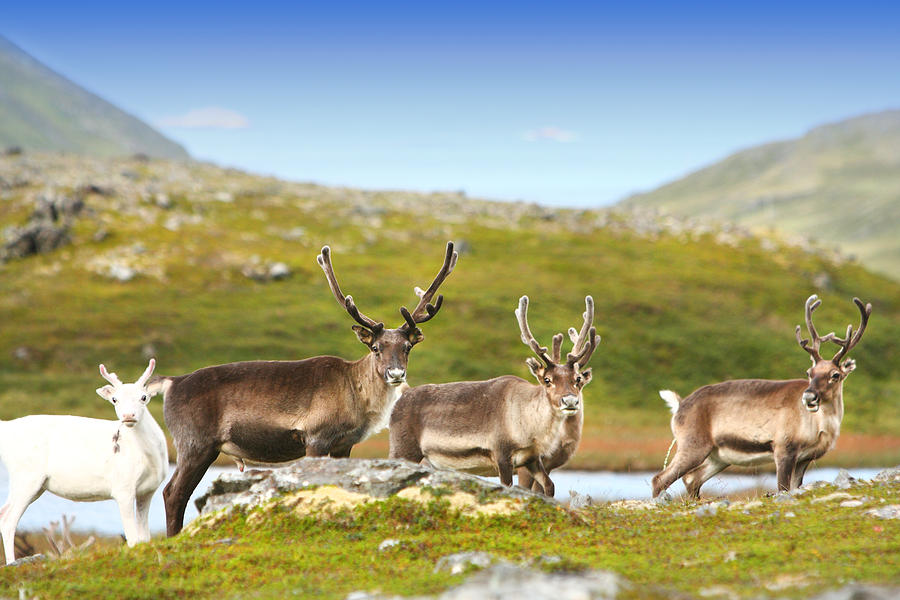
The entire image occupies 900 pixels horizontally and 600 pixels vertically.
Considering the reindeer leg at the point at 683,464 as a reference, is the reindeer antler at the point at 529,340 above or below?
above

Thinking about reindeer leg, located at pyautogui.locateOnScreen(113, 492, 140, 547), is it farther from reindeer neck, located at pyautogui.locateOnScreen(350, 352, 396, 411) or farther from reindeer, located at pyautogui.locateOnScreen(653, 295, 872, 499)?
A: reindeer, located at pyautogui.locateOnScreen(653, 295, 872, 499)

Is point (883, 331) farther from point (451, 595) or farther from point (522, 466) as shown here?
point (451, 595)

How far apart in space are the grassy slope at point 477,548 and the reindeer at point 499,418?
2461 mm

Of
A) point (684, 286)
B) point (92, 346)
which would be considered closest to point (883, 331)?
point (684, 286)

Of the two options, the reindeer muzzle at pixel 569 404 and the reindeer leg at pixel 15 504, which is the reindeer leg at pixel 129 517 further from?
the reindeer muzzle at pixel 569 404

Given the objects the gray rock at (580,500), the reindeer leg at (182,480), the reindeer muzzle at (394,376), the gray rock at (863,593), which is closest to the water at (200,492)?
the gray rock at (580,500)

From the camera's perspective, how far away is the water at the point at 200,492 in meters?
27.3

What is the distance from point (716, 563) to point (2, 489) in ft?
95.6

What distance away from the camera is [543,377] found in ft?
53.1

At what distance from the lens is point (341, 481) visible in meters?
13.4

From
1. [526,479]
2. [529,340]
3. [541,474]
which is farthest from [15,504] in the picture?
[529,340]

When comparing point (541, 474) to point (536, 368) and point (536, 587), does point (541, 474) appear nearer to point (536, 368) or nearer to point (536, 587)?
point (536, 368)

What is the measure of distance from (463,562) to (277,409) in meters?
5.74

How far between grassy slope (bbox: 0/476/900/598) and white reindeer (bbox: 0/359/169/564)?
58.2 inches
